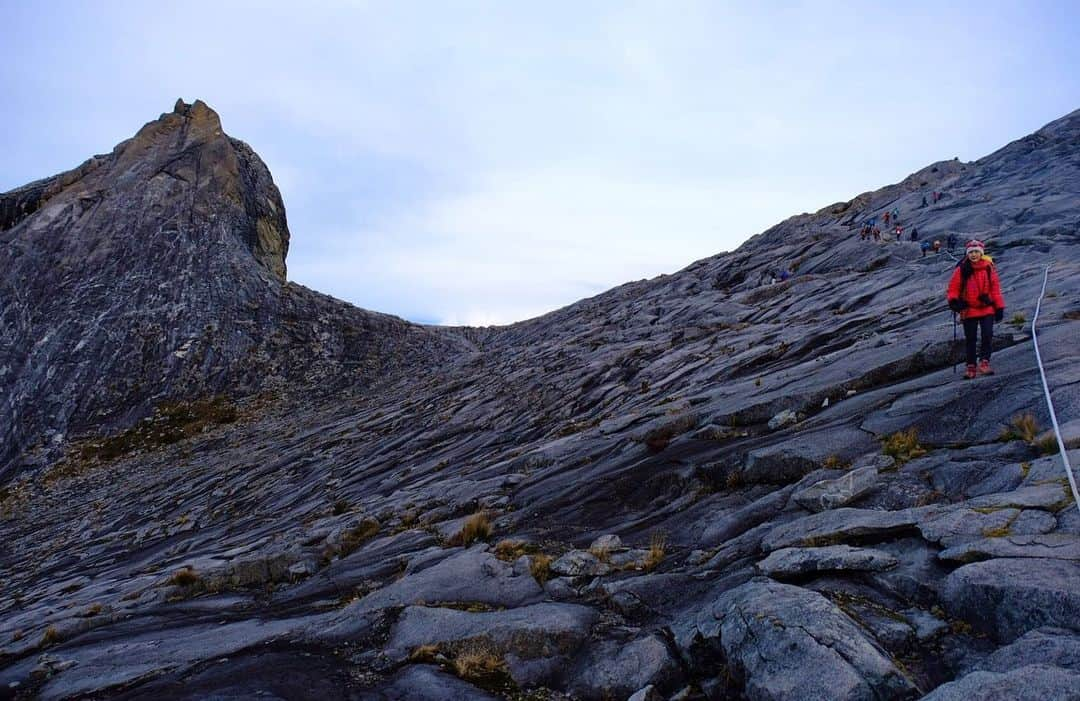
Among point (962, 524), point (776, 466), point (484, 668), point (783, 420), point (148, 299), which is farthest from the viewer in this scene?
point (148, 299)

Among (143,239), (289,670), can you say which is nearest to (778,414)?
(289,670)

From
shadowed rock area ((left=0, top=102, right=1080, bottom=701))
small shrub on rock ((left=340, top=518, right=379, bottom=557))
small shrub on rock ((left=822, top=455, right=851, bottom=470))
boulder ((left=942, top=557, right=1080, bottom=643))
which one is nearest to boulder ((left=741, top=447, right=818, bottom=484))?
shadowed rock area ((left=0, top=102, right=1080, bottom=701))

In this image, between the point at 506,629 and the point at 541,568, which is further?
the point at 541,568

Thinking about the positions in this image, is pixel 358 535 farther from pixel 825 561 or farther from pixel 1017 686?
pixel 1017 686

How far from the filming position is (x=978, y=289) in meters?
12.8

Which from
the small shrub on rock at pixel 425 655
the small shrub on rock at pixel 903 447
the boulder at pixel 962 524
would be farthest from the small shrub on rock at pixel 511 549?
the boulder at pixel 962 524

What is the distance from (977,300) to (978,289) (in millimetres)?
233

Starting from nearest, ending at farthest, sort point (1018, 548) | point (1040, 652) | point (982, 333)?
1. point (1040, 652)
2. point (1018, 548)
3. point (982, 333)

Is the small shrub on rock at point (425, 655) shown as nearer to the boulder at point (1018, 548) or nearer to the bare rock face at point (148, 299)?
the boulder at point (1018, 548)

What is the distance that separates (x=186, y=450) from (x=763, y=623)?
167ft

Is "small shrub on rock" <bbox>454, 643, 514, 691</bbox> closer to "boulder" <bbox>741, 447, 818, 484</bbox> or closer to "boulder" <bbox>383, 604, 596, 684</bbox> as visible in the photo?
"boulder" <bbox>383, 604, 596, 684</bbox>

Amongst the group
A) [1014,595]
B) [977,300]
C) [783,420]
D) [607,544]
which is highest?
[977,300]

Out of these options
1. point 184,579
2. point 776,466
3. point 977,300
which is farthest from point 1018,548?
point 184,579

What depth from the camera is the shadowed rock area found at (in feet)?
21.8
